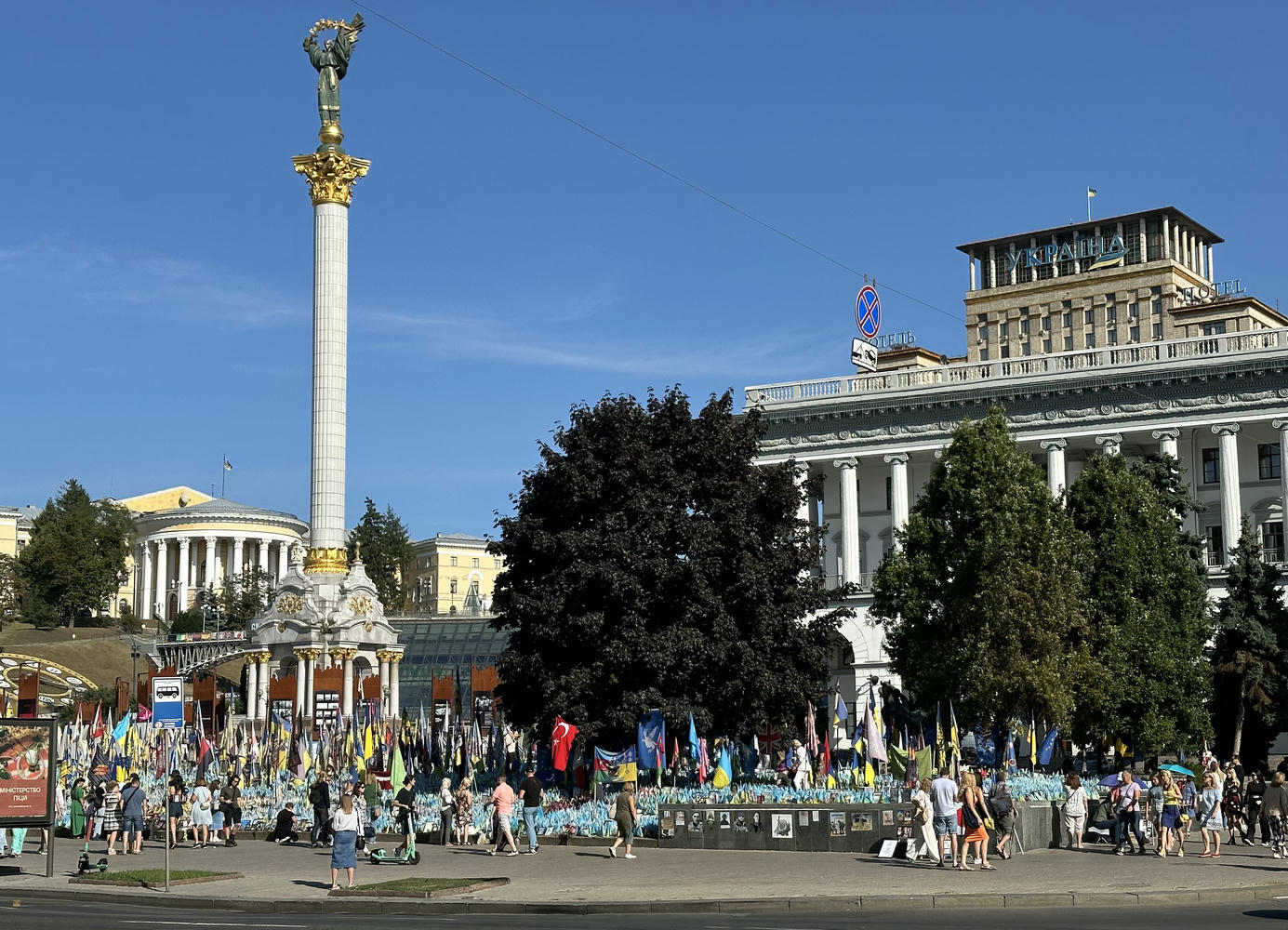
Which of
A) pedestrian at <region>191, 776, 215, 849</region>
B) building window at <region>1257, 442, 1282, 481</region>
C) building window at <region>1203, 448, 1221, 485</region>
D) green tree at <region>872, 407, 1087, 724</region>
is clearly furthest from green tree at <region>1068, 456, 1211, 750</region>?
building window at <region>1203, 448, 1221, 485</region>

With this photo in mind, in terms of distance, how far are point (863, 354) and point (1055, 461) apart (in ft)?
41.6

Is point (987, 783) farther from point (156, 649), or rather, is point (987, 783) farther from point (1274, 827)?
point (156, 649)

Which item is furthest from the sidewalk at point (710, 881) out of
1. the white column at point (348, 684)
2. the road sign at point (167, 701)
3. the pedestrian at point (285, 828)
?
the white column at point (348, 684)

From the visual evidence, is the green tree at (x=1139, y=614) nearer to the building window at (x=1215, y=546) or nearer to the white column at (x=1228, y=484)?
the white column at (x=1228, y=484)

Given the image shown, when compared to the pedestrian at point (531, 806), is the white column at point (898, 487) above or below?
above

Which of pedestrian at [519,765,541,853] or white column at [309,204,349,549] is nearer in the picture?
pedestrian at [519,765,541,853]

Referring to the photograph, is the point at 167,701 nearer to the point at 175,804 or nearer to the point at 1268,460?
the point at 175,804

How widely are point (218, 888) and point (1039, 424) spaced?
5977 centimetres

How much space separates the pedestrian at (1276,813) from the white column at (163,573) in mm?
141566

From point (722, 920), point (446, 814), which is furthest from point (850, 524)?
point (722, 920)

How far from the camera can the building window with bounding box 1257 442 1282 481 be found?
3054 inches

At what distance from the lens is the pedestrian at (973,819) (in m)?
27.3

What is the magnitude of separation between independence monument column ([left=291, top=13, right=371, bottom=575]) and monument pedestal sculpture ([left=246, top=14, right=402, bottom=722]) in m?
0.03

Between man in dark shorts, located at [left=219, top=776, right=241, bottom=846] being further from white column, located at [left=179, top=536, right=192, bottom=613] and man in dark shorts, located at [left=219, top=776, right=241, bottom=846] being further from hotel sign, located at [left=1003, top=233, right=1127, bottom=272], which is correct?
white column, located at [left=179, top=536, right=192, bottom=613]
